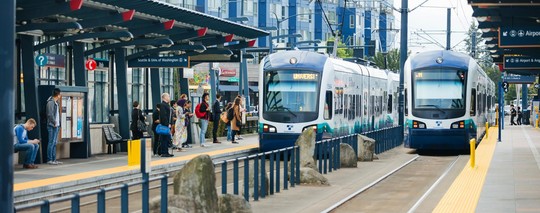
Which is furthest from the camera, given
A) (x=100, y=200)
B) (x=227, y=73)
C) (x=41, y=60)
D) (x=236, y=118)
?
(x=227, y=73)

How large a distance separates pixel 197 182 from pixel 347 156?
49.5ft

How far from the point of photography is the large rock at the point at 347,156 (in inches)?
1152

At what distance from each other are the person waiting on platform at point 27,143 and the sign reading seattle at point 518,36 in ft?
43.2

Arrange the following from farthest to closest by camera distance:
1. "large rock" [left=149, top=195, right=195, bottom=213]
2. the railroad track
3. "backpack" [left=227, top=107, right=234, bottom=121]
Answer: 1. "backpack" [left=227, top=107, right=234, bottom=121]
2. the railroad track
3. "large rock" [left=149, top=195, right=195, bottom=213]

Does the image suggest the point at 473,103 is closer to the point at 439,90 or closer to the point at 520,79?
the point at 439,90

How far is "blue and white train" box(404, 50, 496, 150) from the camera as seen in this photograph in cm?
3472

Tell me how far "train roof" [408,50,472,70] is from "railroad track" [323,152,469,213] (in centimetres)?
334

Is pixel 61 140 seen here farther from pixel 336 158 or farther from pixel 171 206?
pixel 171 206

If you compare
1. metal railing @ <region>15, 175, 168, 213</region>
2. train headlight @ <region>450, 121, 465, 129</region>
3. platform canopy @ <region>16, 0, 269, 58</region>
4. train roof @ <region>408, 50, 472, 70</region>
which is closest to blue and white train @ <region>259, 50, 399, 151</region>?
platform canopy @ <region>16, 0, 269, 58</region>

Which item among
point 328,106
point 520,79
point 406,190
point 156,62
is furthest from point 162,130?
point 520,79

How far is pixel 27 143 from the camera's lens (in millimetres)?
24609

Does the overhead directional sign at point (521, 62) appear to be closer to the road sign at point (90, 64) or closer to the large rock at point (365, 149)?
the large rock at point (365, 149)

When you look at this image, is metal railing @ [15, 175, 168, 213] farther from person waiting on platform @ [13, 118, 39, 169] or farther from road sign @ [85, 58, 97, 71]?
road sign @ [85, 58, 97, 71]

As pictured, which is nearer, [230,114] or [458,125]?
[458,125]
